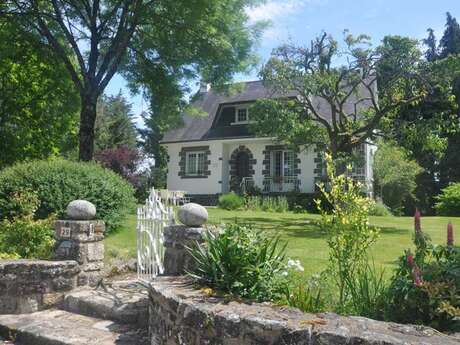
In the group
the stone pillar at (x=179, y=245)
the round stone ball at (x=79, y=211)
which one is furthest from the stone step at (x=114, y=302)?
the round stone ball at (x=79, y=211)

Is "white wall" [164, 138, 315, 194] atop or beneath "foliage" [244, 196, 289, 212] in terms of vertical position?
atop

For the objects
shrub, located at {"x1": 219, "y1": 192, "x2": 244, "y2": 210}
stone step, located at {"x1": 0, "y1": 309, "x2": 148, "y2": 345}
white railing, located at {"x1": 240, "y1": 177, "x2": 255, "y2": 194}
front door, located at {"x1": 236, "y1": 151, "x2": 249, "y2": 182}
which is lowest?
stone step, located at {"x1": 0, "y1": 309, "x2": 148, "y2": 345}

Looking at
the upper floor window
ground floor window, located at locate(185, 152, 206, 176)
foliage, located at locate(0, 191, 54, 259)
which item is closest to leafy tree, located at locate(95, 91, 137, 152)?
ground floor window, located at locate(185, 152, 206, 176)

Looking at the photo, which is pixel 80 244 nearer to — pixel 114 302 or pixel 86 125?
pixel 114 302

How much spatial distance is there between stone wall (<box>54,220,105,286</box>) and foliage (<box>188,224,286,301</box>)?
256 centimetres

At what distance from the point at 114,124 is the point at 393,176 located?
870 inches

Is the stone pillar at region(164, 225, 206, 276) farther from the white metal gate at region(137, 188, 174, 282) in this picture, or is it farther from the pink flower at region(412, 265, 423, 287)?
the pink flower at region(412, 265, 423, 287)

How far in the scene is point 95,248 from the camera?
23.2ft

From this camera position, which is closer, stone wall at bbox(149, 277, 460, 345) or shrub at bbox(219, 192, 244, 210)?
stone wall at bbox(149, 277, 460, 345)

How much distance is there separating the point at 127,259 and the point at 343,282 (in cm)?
503

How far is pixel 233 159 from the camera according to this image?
94.1 ft

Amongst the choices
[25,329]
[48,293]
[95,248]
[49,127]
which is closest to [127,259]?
[95,248]

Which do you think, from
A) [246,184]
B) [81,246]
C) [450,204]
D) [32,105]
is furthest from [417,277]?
[246,184]

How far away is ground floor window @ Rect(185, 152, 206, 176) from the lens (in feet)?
96.0
